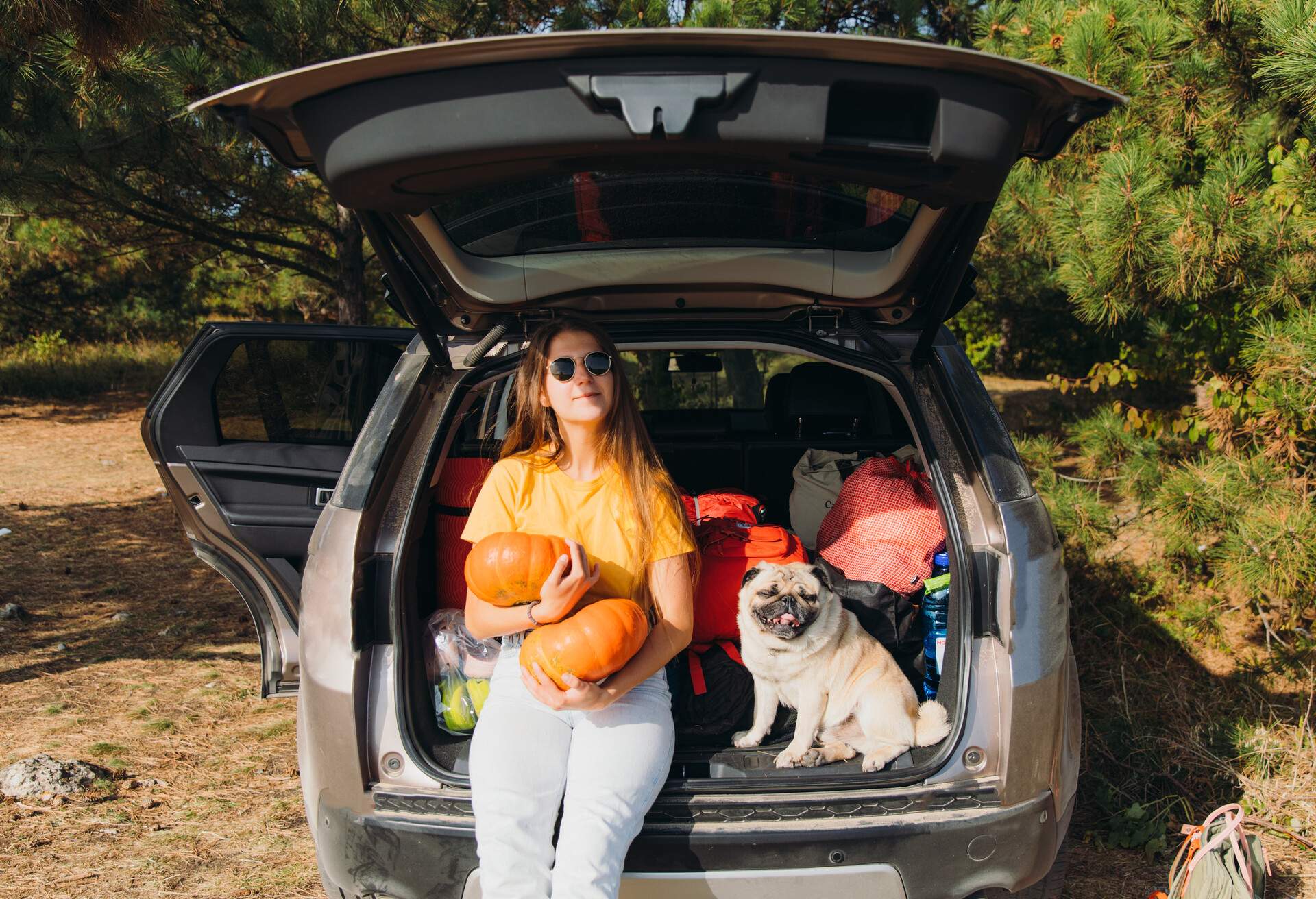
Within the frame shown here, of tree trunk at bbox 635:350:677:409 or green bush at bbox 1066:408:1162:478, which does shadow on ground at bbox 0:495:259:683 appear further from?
green bush at bbox 1066:408:1162:478

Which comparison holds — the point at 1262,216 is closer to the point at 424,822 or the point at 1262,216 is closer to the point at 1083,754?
the point at 1083,754

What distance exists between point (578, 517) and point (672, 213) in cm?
80

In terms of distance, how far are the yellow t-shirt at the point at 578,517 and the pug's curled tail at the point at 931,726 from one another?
72 centimetres

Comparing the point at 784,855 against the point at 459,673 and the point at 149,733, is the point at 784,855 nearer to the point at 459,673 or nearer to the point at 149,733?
the point at 459,673

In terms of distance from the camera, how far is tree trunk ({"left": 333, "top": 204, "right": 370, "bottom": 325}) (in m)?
8.17

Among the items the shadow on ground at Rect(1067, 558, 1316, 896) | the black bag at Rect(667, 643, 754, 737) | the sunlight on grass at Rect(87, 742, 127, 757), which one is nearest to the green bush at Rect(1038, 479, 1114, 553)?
the shadow on ground at Rect(1067, 558, 1316, 896)

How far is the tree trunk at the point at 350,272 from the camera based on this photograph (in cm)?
817

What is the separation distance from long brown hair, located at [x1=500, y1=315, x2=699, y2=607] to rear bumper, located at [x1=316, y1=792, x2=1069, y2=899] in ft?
2.05

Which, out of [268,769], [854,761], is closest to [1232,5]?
[854,761]

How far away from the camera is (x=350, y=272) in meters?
8.23

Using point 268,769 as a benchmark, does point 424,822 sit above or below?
above

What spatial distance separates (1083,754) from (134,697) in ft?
12.9

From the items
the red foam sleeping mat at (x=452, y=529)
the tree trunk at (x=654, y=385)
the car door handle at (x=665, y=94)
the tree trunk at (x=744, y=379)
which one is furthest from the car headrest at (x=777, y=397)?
the car door handle at (x=665, y=94)

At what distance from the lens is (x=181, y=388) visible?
362 centimetres
